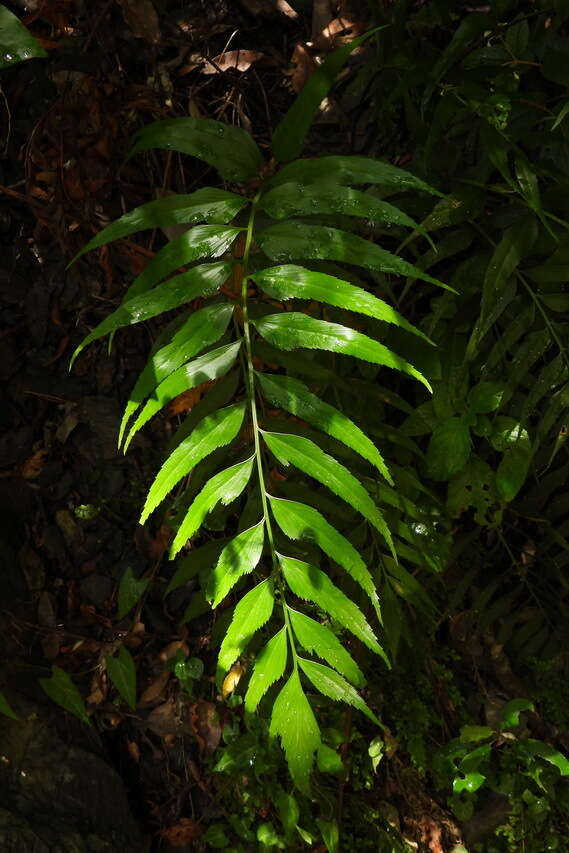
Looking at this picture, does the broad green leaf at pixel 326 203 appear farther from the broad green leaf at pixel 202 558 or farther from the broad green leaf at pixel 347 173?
the broad green leaf at pixel 202 558

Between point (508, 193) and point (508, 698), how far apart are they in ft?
5.15

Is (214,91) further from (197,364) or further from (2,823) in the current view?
(2,823)

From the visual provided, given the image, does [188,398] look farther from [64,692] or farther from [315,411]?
[64,692]

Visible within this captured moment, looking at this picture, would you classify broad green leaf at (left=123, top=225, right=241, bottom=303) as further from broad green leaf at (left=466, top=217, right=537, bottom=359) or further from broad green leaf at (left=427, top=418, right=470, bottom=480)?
broad green leaf at (left=427, top=418, right=470, bottom=480)

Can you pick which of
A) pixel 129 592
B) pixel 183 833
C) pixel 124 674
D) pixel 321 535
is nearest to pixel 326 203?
pixel 321 535

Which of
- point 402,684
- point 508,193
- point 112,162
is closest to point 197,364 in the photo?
point 508,193

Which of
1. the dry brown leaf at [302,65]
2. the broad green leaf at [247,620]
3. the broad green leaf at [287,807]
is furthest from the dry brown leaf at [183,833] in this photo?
the dry brown leaf at [302,65]

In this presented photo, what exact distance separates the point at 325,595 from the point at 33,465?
4.26 feet

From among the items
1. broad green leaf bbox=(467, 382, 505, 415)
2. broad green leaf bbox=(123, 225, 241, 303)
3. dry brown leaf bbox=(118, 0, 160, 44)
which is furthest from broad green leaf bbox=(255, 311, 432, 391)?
dry brown leaf bbox=(118, 0, 160, 44)

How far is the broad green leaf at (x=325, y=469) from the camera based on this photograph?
1.07 meters

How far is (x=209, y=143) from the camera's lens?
51.3 inches

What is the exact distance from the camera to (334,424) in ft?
3.60

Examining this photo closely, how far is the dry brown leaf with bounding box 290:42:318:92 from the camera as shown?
189 cm

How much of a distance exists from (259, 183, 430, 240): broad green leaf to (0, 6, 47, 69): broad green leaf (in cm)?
46
